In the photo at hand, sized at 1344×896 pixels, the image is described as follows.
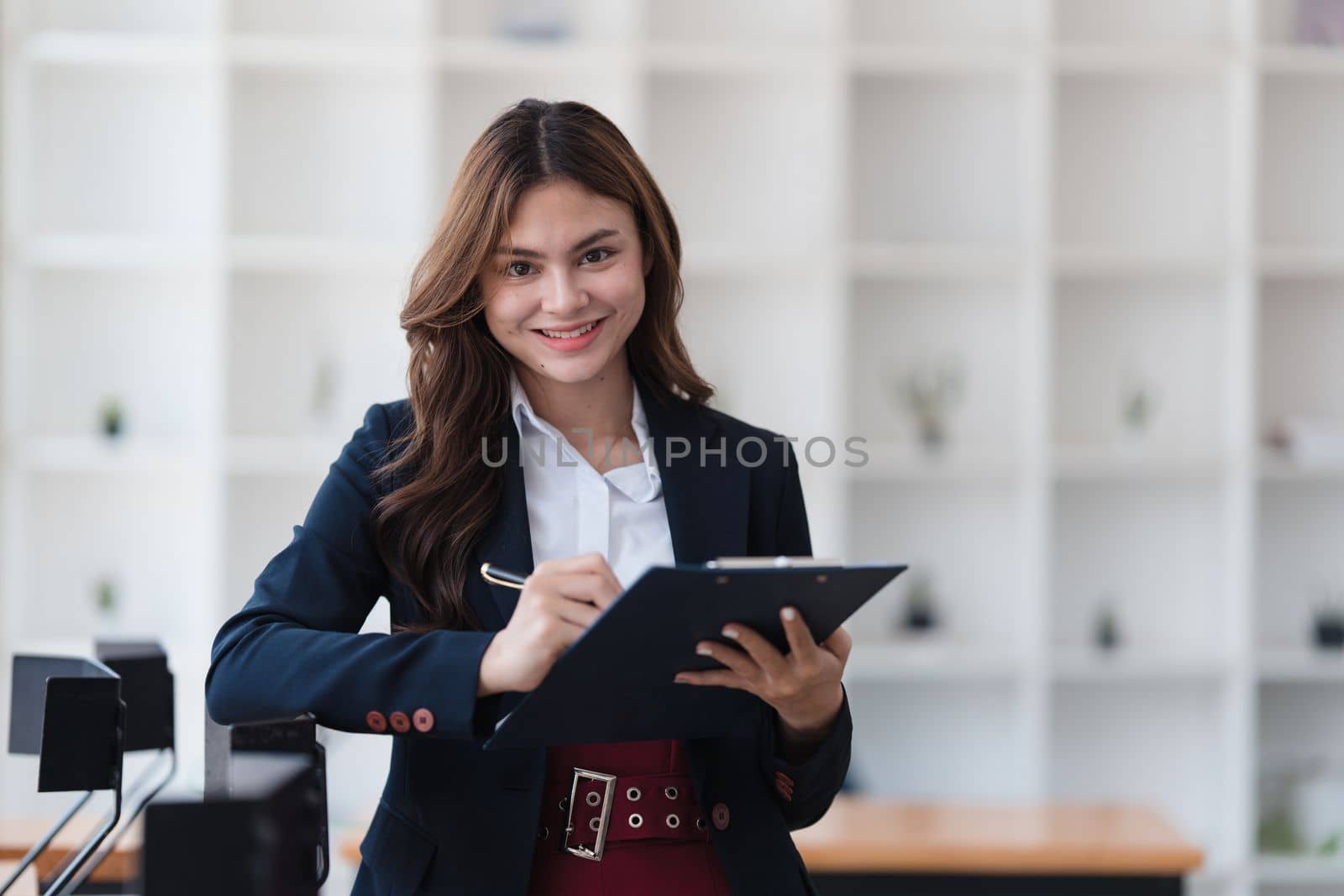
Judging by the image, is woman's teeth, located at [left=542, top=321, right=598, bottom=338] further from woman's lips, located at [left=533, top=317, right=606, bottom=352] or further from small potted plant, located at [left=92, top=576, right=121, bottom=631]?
small potted plant, located at [left=92, top=576, right=121, bottom=631]

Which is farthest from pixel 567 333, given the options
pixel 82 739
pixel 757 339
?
pixel 757 339

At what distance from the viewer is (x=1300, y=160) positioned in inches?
161

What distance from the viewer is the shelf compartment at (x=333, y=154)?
12.9ft

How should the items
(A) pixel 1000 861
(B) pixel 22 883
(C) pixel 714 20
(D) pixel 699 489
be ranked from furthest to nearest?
(C) pixel 714 20, (A) pixel 1000 861, (B) pixel 22 883, (D) pixel 699 489

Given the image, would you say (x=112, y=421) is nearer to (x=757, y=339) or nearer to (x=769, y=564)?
(x=757, y=339)

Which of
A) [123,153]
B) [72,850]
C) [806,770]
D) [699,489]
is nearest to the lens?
[806,770]

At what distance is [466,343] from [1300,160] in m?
3.31

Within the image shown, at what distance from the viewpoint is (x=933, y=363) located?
4.05 meters

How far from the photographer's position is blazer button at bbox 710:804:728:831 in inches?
59.1

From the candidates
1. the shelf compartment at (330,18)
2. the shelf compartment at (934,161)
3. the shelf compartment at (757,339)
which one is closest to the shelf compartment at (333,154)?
the shelf compartment at (330,18)

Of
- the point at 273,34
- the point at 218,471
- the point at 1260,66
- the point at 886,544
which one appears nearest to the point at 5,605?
the point at 218,471

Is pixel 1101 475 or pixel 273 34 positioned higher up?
pixel 273 34

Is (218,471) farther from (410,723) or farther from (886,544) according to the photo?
(410,723)

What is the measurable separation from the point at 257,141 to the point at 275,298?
1.49ft
